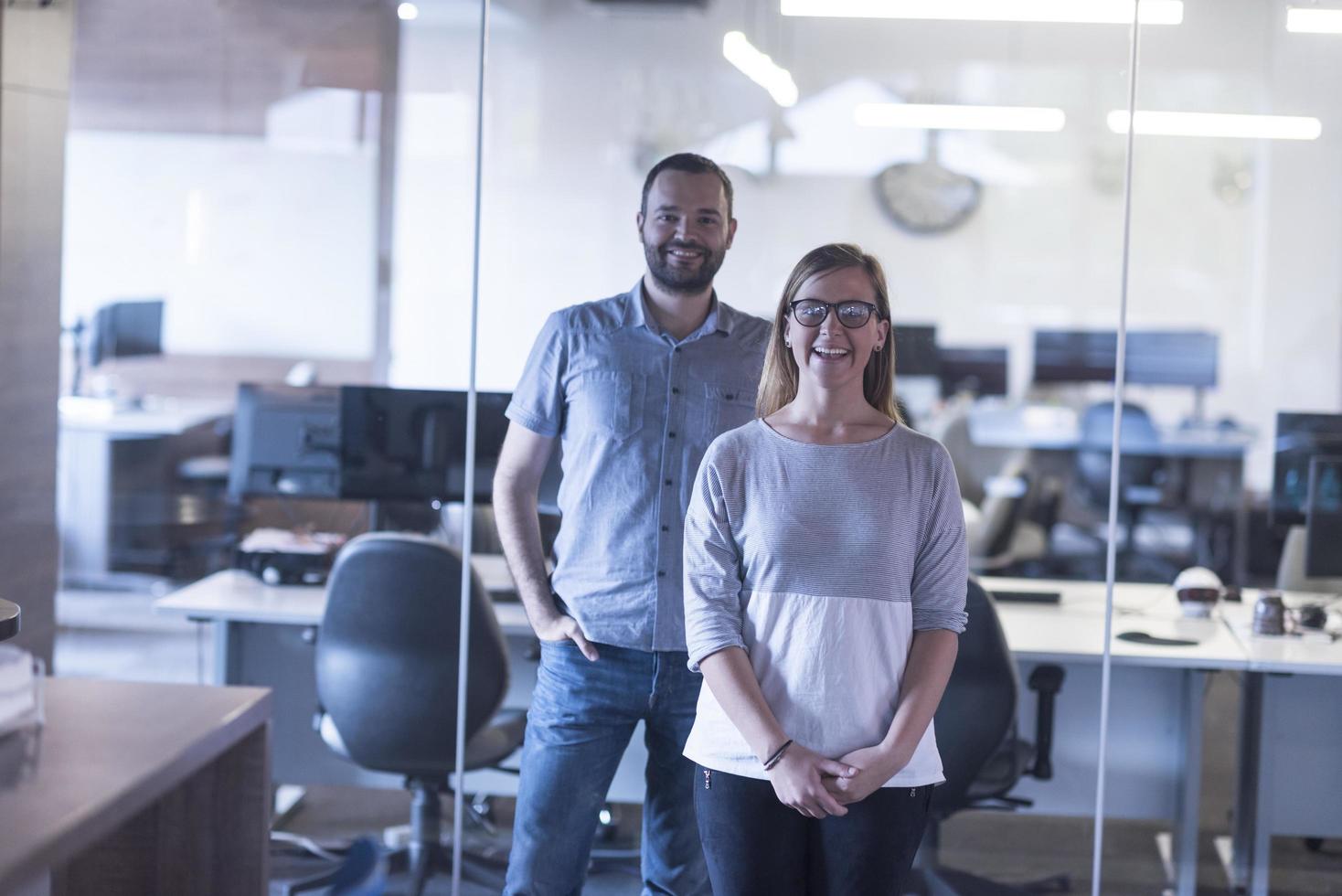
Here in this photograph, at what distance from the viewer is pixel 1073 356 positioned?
7934 millimetres

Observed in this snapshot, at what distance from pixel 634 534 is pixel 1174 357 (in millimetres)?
5999

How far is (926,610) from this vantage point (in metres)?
2.09

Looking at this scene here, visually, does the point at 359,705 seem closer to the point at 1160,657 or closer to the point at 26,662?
the point at 26,662

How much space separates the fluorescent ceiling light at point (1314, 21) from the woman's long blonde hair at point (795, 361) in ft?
6.96

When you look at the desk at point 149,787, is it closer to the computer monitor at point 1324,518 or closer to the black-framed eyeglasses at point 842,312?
the black-framed eyeglasses at point 842,312

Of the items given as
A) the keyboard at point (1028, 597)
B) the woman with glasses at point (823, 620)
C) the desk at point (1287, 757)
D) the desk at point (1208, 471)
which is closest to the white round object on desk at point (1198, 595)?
the desk at point (1287, 757)

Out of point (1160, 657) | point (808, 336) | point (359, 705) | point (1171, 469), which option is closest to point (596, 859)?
point (359, 705)

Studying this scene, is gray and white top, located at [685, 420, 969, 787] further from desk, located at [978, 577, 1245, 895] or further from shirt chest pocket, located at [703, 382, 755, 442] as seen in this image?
desk, located at [978, 577, 1245, 895]

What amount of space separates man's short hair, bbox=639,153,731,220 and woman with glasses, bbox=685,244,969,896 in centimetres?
58

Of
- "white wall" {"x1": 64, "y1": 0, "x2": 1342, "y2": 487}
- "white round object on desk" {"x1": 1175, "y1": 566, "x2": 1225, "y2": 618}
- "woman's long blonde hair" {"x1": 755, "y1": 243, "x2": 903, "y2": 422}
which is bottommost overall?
"white round object on desk" {"x1": 1175, "y1": 566, "x2": 1225, "y2": 618}

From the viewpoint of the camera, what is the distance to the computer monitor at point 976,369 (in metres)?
7.99

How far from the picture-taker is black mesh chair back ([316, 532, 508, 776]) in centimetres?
338

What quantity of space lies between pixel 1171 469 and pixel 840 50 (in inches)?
116

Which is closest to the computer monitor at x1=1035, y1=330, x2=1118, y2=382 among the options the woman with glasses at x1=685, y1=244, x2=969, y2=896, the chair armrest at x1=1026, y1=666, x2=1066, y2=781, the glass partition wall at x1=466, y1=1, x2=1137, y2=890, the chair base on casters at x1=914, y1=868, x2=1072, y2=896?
the glass partition wall at x1=466, y1=1, x2=1137, y2=890
